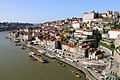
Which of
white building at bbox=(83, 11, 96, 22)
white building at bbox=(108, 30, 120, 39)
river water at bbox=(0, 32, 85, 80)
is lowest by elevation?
river water at bbox=(0, 32, 85, 80)

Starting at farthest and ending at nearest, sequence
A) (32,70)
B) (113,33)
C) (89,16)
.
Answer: (89,16) → (113,33) → (32,70)

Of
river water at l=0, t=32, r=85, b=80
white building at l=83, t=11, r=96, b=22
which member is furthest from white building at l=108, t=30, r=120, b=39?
white building at l=83, t=11, r=96, b=22

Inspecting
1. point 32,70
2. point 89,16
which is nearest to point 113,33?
point 32,70

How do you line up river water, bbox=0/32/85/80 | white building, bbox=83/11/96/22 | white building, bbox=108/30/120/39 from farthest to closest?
white building, bbox=83/11/96/22
white building, bbox=108/30/120/39
river water, bbox=0/32/85/80

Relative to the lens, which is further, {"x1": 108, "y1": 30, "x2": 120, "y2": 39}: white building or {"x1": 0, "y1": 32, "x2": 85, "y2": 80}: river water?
{"x1": 108, "y1": 30, "x2": 120, "y2": 39}: white building

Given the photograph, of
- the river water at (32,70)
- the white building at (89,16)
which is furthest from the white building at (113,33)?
the white building at (89,16)

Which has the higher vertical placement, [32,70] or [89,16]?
[89,16]

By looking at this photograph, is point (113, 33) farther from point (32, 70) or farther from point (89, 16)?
point (89, 16)

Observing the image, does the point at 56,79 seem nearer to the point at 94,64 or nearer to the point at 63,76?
the point at 63,76

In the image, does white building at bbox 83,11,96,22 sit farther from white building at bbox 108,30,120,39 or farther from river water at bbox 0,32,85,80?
river water at bbox 0,32,85,80

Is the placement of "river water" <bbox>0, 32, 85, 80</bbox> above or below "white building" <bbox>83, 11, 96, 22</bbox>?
below

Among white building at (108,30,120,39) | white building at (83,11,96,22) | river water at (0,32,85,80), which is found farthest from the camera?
white building at (83,11,96,22)
